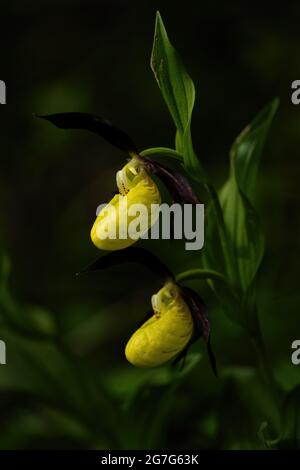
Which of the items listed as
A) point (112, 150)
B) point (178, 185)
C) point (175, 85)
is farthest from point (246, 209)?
point (112, 150)

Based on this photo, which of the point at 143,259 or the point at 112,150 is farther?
the point at 112,150

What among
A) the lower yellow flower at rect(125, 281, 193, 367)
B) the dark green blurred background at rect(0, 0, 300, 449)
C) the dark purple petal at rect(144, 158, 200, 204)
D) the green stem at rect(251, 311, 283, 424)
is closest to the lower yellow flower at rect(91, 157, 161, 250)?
the dark purple petal at rect(144, 158, 200, 204)

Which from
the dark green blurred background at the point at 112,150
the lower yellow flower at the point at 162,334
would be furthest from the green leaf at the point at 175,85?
the dark green blurred background at the point at 112,150

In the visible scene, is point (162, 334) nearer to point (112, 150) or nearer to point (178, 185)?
point (178, 185)

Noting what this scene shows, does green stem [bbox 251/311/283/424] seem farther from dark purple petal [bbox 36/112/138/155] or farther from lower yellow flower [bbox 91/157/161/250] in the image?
dark purple petal [bbox 36/112/138/155]

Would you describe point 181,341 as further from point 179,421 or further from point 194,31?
point 194,31

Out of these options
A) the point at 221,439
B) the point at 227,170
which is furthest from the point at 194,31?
the point at 221,439

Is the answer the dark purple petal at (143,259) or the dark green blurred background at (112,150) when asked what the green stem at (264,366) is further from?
the dark green blurred background at (112,150)
